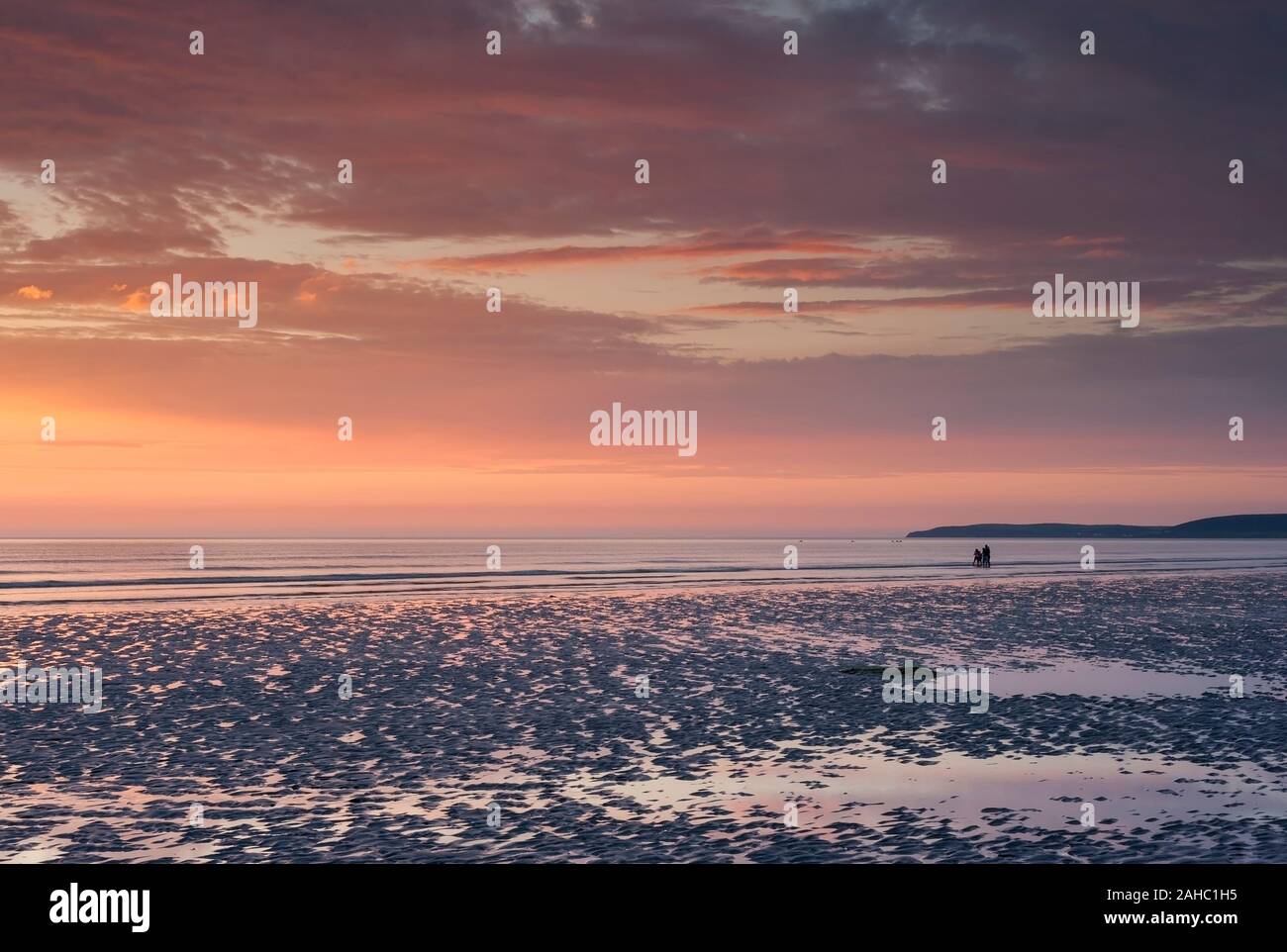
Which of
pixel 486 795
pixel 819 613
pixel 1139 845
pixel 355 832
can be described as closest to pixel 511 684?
pixel 486 795

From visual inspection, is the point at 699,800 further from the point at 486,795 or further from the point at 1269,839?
the point at 1269,839

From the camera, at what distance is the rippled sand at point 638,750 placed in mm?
11227

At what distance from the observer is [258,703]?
20.3 metres

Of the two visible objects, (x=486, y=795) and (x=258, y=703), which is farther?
(x=258, y=703)

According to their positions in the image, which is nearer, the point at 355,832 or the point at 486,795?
the point at 355,832

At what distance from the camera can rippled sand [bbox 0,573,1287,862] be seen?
1123cm

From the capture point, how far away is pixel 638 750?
16016 mm
